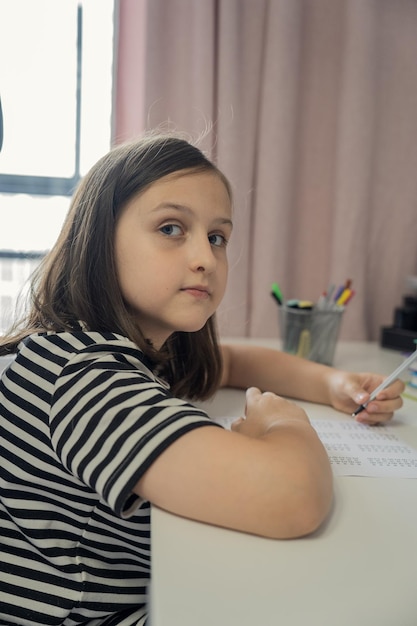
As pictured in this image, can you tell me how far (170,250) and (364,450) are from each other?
32 cm

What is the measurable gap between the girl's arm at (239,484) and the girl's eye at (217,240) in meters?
0.33

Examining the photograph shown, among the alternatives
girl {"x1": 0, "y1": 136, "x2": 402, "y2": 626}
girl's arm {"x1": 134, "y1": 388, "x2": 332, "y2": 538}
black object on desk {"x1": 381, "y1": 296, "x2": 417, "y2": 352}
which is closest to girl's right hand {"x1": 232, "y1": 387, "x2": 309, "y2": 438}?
girl {"x1": 0, "y1": 136, "x2": 402, "y2": 626}

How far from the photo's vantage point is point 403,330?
1.24 metres

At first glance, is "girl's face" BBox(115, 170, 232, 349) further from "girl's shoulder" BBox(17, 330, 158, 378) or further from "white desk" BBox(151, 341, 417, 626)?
"white desk" BBox(151, 341, 417, 626)

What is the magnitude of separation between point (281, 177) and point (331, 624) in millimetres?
1092

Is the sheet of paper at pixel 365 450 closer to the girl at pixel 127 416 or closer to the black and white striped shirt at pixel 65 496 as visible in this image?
the girl at pixel 127 416

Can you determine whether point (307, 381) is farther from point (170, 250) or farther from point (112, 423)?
point (112, 423)

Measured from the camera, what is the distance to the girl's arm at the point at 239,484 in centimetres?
41

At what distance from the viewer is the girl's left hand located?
737 millimetres

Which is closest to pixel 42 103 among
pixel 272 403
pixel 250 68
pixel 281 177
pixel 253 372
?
pixel 250 68

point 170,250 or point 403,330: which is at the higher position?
point 170,250

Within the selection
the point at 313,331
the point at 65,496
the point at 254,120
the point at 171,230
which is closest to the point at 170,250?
the point at 171,230

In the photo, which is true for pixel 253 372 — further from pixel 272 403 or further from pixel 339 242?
pixel 339 242

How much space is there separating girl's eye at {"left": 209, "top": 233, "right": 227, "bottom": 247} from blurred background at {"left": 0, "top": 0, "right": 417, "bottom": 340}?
540mm
